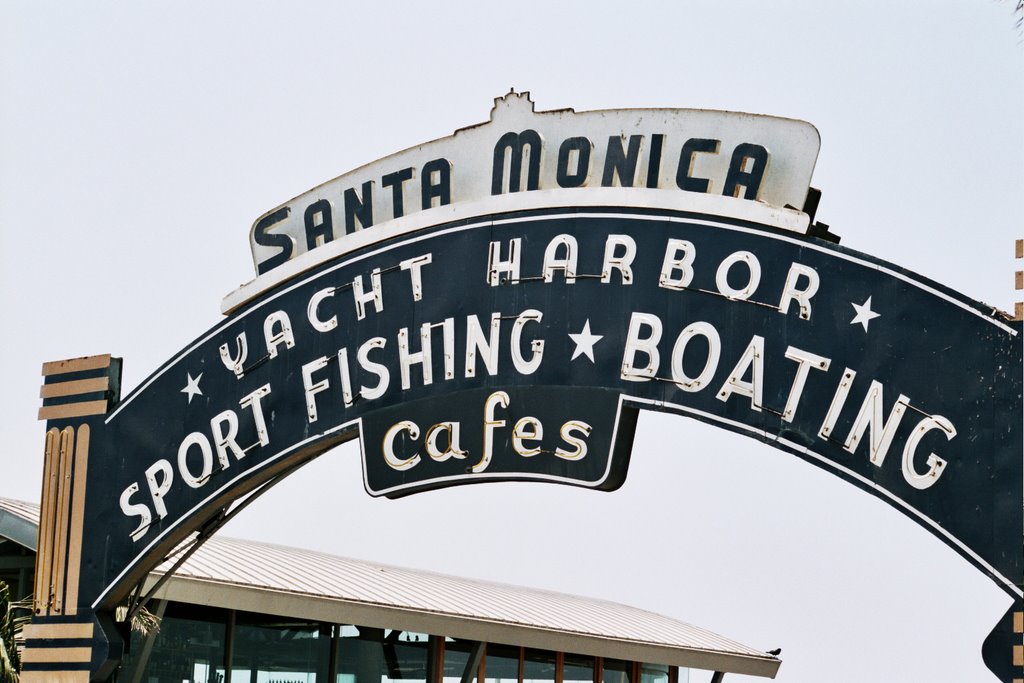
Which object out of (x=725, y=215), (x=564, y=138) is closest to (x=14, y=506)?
(x=564, y=138)

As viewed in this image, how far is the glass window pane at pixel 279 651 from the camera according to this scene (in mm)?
19125

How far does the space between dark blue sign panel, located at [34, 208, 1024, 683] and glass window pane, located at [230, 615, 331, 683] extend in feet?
16.3

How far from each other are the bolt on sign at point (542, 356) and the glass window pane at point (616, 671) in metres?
13.0

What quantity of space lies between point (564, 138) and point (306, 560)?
37.4ft

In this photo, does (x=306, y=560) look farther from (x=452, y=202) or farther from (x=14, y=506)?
(x=452, y=202)

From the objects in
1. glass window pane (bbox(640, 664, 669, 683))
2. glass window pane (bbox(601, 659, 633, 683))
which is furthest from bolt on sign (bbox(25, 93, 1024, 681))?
glass window pane (bbox(640, 664, 669, 683))

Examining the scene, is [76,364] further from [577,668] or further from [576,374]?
[577,668]

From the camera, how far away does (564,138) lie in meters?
12.5

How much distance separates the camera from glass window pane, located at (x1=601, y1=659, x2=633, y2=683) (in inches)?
1042

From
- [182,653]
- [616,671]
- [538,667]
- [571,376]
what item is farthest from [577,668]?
[571,376]

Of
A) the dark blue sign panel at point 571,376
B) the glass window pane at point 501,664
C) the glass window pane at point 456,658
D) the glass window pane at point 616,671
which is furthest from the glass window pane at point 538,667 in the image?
the dark blue sign panel at point 571,376

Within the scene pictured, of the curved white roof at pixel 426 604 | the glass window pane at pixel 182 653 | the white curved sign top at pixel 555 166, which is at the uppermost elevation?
the white curved sign top at pixel 555 166

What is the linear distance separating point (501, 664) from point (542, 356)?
12503 millimetres

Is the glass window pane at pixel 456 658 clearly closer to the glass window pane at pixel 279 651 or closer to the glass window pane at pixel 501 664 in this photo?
the glass window pane at pixel 501 664
